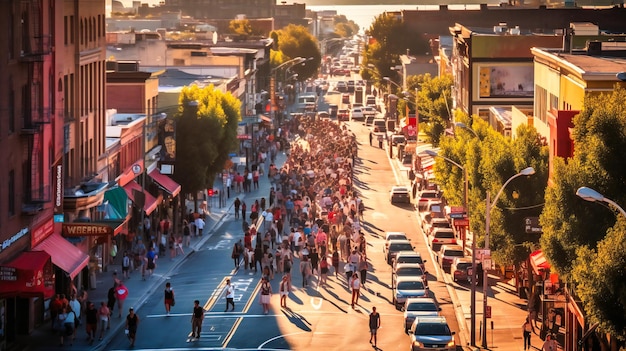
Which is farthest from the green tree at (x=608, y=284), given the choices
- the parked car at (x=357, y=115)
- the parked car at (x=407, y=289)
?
the parked car at (x=357, y=115)

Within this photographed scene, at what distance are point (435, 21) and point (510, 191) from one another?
420 feet

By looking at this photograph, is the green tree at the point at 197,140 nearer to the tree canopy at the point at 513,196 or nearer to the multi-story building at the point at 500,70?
the multi-story building at the point at 500,70

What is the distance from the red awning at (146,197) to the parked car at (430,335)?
86.7ft

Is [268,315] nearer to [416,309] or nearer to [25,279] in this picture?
[416,309]

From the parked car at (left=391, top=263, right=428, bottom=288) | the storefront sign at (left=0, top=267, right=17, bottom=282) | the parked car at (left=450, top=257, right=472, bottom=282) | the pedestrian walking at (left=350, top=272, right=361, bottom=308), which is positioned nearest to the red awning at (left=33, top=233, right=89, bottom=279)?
the storefront sign at (left=0, top=267, right=17, bottom=282)

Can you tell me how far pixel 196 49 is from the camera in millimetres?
137500

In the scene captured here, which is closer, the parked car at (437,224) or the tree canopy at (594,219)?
the tree canopy at (594,219)

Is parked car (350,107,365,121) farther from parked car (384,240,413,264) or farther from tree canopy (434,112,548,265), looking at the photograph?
tree canopy (434,112,548,265)

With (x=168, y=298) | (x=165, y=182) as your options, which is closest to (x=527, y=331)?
(x=168, y=298)

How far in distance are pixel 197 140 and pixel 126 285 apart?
22.5 meters

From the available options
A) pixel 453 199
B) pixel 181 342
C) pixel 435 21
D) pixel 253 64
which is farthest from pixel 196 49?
pixel 181 342

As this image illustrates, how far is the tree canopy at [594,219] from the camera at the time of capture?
33.7 meters

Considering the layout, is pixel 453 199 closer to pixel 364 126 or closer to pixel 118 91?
pixel 118 91

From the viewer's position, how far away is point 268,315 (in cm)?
5284
